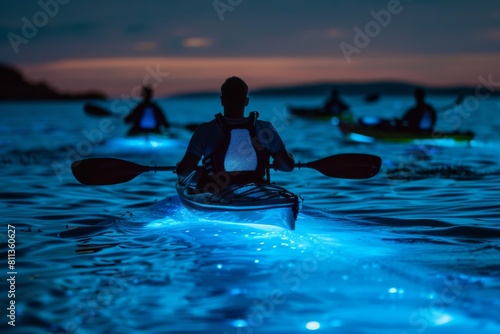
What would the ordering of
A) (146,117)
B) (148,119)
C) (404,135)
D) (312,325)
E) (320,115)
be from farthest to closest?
1. (320,115)
2. (404,135)
3. (148,119)
4. (146,117)
5. (312,325)

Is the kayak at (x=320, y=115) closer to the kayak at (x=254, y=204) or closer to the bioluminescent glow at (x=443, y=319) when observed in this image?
the kayak at (x=254, y=204)

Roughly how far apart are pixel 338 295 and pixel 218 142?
2.62 m

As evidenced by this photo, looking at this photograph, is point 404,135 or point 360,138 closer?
point 404,135

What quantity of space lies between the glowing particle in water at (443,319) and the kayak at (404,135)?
51.9ft

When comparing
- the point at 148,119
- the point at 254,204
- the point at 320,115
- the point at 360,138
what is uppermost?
the point at 320,115

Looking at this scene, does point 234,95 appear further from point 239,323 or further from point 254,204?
point 239,323

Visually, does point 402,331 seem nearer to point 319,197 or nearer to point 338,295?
point 338,295

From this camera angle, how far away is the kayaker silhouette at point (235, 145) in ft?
24.3

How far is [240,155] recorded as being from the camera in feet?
24.7

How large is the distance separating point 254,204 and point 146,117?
13.1 m

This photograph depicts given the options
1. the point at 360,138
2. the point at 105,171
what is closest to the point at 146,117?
the point at 360,138

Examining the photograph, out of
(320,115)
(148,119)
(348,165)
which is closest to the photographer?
(348,165)

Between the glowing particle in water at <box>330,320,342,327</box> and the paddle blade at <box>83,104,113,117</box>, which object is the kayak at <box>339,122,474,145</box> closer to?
the paddle blade at <box>83,104,113,117</box>

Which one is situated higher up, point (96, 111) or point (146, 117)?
point (96, 111)
